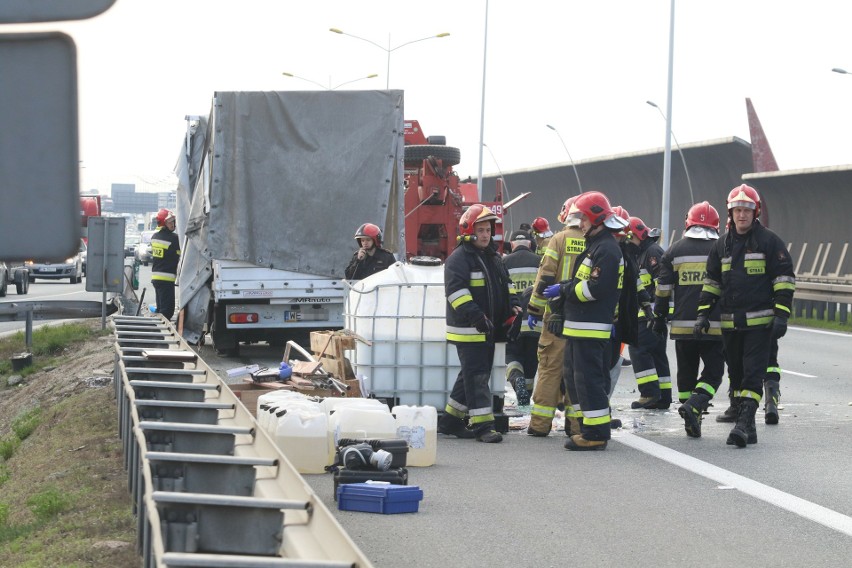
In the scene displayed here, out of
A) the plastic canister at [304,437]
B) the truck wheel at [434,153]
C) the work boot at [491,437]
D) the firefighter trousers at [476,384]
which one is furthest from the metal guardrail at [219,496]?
the truck wheel at [434,153]

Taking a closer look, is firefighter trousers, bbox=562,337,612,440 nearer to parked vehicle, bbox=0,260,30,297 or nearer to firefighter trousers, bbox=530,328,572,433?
firefighter trousers, bbox=530,328,572,433

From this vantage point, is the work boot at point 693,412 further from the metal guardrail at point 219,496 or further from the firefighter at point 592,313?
the metal guardrail at point 219,496

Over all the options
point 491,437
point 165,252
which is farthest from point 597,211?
point 165,252

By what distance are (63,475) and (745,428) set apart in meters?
5.22

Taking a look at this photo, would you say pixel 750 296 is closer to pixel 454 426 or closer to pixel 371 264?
pixel 454 426

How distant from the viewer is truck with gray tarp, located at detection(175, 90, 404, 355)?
17656mm

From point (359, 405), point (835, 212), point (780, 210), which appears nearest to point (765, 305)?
point (359, 405)

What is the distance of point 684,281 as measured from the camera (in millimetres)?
12680

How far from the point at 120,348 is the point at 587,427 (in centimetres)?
387

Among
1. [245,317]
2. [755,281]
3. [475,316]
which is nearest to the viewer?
[475,316]

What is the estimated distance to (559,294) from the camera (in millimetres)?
11086

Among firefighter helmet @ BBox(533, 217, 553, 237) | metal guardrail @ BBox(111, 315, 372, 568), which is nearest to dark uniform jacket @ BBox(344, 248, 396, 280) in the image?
firefighter helmet @ BBox(533, 217, 553, 237)

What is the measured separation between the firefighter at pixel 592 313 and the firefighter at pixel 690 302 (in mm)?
1534

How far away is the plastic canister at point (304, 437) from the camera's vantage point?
30.3ft
